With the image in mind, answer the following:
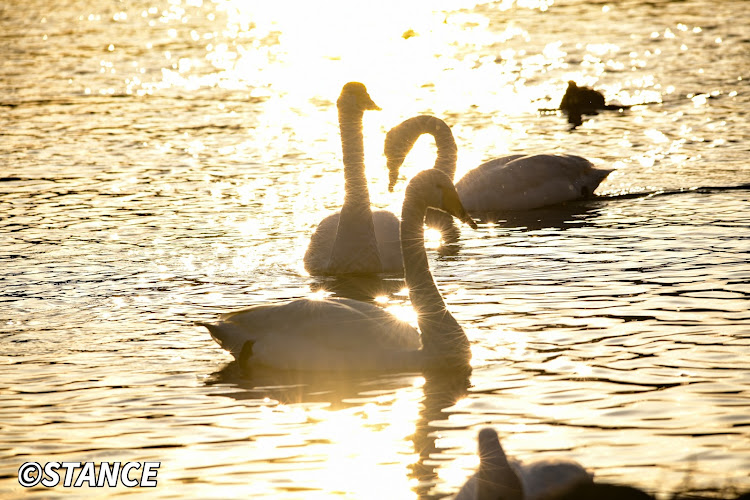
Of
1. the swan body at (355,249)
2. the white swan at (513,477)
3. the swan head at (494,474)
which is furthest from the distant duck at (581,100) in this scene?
the swan head at (494,474)

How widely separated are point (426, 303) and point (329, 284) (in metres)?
3.51

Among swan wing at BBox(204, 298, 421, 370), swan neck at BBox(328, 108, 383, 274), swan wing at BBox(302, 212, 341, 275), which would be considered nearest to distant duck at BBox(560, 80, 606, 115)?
swan wing at BBox(302, 212, 341, 275)

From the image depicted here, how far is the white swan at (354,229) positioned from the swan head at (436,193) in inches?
124

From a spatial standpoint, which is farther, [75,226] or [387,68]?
[387,68]

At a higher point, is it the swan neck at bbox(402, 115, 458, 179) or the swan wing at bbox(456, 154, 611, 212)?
the swan neck at bbox(402, 115, 458, 179)

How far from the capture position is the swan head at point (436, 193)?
35.9 feet

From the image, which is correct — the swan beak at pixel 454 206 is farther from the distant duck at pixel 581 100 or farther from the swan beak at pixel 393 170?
the distant duck at pixel 581 100

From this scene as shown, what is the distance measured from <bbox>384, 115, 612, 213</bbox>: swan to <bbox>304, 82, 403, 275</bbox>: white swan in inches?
120

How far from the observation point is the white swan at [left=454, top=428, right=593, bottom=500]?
20.7 feet

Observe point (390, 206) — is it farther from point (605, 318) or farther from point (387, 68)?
point (387, 68)

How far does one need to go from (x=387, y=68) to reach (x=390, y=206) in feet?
64.2

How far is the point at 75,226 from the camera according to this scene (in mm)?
17109

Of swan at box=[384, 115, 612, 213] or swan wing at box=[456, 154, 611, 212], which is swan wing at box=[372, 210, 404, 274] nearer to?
swan at box=[384, 115, 612, 213]

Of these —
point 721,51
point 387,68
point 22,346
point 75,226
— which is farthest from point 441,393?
point 387,68
